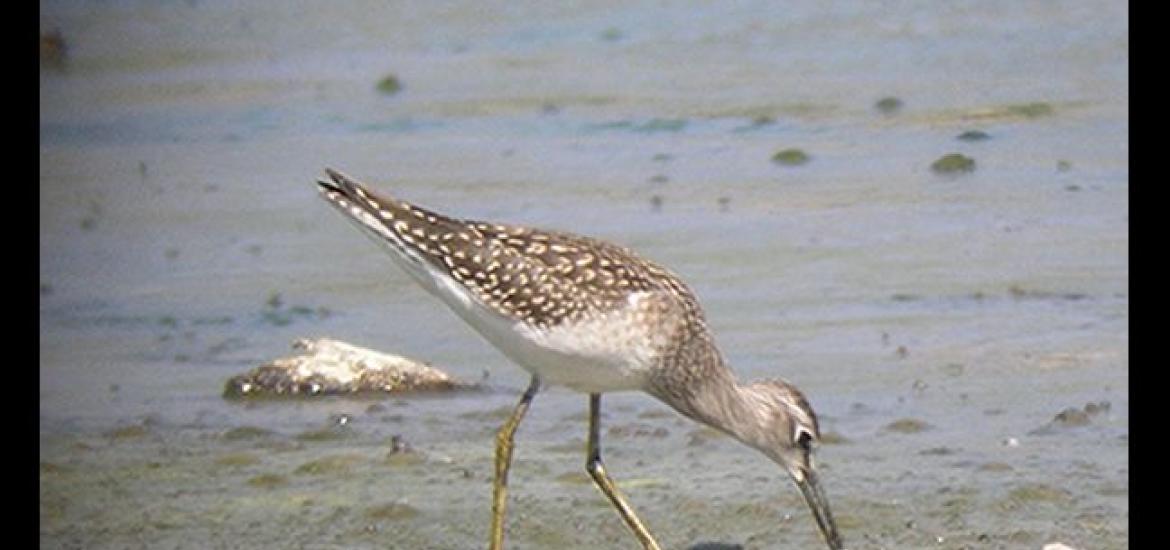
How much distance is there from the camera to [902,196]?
472 inches

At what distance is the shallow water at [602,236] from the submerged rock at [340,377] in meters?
0.07

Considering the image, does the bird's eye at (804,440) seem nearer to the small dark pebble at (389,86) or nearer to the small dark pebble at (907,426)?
the small dark pebble at (907,426)

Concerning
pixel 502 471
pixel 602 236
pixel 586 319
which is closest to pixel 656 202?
pixel 602 236

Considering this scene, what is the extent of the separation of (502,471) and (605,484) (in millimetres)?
321

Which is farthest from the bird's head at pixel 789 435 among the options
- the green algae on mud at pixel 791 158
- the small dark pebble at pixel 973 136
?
the small dark pebble at pixel 973 136

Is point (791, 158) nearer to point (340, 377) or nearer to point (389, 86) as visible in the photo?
point (389, 86)

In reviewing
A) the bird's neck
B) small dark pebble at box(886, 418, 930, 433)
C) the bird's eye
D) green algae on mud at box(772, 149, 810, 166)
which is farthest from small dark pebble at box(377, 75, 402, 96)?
the bird's eye

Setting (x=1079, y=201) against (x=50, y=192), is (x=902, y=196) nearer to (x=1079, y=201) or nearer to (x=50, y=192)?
(x=1079, y=201)

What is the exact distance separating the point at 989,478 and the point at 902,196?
3694 mm

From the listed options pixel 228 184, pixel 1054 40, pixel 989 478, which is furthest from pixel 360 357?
pixel 1054 40

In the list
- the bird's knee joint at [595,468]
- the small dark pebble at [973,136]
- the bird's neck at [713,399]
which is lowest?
the bird's knee joint at [595,468]

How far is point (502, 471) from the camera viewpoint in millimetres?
8039

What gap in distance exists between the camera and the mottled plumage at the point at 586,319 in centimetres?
780
